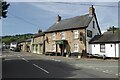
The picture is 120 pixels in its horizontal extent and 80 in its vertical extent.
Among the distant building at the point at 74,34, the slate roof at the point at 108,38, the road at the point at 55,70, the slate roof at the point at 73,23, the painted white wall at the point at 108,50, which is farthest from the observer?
the slate roof at the point at 73,23

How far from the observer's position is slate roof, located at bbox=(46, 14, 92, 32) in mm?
51266

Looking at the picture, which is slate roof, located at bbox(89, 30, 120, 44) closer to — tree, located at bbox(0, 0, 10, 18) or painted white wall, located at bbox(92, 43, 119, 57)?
painted white wall, located at bbox(92, 43, 119, 57)

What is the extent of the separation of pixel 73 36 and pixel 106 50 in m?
9.45

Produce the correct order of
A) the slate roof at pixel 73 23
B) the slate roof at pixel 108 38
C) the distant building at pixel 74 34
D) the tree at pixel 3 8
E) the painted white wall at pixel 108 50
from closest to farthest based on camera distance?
1. the tree at pixel 3 8
2. the painted white wall at pixel 108 50
3. the slate roof at pixel 108 38
4. the distant building at pixel 74 34
5. the slate roof at pixel 73 23

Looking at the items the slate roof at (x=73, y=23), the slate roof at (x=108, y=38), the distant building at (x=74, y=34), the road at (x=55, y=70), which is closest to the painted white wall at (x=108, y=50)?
the slate roof at (x=108, y=38)

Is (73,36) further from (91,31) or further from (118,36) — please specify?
(118,36)

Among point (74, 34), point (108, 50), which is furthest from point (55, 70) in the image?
point (74, 34)

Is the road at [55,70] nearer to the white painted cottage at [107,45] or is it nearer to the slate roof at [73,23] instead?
Result: the white painted cottage at [107,45]

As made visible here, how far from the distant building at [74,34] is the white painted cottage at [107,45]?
5.50 feet

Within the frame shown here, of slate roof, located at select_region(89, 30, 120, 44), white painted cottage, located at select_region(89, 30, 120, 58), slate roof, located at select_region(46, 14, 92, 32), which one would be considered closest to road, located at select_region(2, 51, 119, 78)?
white painted cottage, located at select_region(89, 30, 120, 58)

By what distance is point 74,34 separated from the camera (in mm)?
52375

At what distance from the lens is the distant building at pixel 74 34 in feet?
164

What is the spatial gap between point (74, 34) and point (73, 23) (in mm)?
3649

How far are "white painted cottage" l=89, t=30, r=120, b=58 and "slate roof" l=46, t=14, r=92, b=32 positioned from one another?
4225mm
